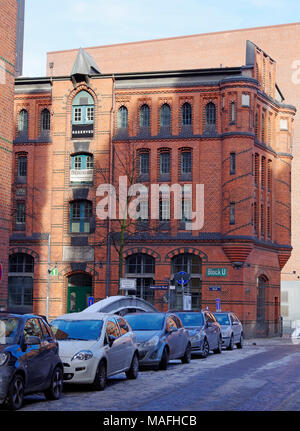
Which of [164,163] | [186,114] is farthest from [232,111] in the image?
[164,163]

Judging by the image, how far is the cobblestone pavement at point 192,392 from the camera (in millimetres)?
13234

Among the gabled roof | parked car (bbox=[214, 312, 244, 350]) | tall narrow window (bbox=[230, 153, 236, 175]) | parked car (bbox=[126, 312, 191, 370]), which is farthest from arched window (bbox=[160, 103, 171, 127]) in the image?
parked car (bbox=[126, 312, 191, 370])

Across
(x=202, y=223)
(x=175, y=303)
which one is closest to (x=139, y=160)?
(x=202, y=223)

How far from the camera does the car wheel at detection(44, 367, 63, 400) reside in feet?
46.4

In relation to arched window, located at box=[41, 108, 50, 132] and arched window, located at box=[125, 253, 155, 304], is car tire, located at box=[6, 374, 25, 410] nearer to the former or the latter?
arched window, located at box=[125, 253, 155, 304]

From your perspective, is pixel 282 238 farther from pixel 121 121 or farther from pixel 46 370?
pixel 46 370

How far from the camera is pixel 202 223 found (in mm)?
49281

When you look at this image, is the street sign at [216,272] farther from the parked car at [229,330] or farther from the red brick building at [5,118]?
the red brick building at [5,118]

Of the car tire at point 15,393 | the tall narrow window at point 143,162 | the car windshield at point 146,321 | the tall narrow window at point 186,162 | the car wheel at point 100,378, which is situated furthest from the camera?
the tall narrow window at point 143,162

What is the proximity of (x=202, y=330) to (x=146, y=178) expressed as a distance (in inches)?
944

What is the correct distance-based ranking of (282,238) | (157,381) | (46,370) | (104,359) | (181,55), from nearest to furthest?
1. (46,370)
2. (104,359)
3. (157,381)
4. (282,238)
5. (181,55)

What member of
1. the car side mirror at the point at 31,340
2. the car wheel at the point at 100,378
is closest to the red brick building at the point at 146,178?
the car wheel at the point at 100,378

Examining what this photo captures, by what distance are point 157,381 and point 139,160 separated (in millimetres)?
33539

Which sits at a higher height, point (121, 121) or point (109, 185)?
point (121, 121)
